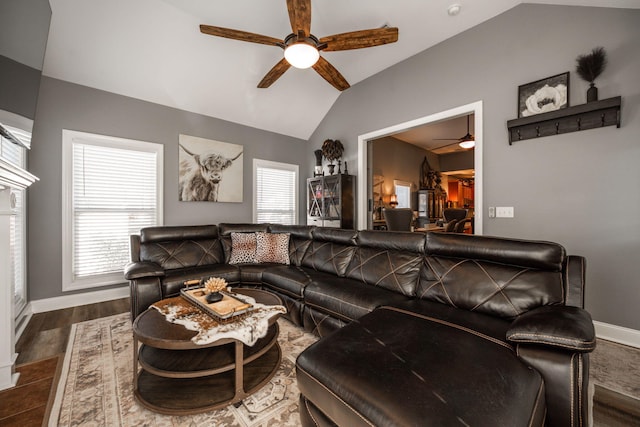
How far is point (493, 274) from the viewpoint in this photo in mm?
1814

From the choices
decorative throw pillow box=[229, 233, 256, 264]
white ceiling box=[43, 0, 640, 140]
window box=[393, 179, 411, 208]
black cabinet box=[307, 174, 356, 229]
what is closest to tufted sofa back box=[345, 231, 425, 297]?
decorative throw pillow box=[229, 233, 256, 264]

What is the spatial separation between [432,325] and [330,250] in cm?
167

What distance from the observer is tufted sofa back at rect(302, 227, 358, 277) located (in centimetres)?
284

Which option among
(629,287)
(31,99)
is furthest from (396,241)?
(31,99)

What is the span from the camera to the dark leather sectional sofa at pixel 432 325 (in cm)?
94

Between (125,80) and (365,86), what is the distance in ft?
11.8

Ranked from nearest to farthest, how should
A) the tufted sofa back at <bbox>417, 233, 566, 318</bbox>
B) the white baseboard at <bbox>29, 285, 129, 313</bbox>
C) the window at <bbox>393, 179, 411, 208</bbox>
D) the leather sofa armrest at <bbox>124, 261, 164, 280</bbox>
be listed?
the tufted sofa back at <bbox>417, 233, 566, 318</bbox> < the leather sofa armrest at <bbox>124, 261, 164, 280</bbox> < the white baseboard at <bbox>29, 285, 129, 313</bbox> < the window at <bbox>393, 179, 411, 208</bbox>

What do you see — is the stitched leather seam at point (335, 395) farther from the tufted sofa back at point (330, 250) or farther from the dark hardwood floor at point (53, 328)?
the dark hardwood floor at point (53, 328)

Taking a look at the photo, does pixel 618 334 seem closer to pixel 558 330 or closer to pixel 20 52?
pixel 558 330

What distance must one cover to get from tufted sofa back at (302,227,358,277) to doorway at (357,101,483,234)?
147 cm

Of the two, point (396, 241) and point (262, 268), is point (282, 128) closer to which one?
point (262, 268)

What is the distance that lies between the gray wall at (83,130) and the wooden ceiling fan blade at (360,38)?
2.76m

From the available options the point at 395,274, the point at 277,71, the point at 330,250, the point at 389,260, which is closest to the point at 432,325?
the point at 395,274

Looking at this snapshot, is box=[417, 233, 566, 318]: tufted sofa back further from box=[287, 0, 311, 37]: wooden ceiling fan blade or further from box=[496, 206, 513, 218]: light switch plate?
box=[287, 0, 311, 37]: wooden ceiling fan blade
